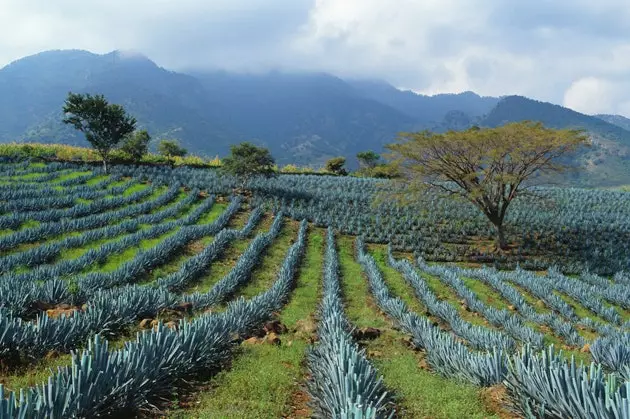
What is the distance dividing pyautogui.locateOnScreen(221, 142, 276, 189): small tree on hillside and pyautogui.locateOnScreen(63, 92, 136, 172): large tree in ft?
27.6

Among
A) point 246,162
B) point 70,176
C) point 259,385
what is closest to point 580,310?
point 259,385

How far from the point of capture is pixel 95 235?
17.0 metres

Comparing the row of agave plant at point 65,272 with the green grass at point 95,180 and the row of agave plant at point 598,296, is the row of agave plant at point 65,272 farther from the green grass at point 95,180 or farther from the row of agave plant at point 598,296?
the row of agave plant at point 598,296

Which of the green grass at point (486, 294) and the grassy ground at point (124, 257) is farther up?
the grassy ground at point (124, 257)

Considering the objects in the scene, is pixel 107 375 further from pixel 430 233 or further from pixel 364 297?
pixel 430 233

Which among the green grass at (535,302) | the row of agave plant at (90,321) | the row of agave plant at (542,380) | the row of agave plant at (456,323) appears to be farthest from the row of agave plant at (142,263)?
the green grass at (535,302)

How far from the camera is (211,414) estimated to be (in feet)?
13.3

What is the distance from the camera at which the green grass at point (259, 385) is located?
14.0ft

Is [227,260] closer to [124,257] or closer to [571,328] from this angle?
[124,257]

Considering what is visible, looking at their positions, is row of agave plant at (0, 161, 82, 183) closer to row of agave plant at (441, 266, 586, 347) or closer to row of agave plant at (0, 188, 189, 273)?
row of agave plant at (0, 188, 189, 273)

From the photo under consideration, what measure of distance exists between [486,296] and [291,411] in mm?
11858

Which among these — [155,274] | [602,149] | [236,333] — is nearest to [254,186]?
[155,274]

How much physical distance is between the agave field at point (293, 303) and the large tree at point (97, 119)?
97.5 inches

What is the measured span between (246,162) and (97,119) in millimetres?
11276
